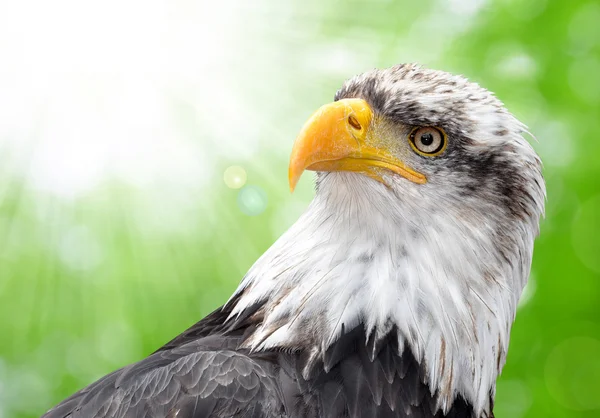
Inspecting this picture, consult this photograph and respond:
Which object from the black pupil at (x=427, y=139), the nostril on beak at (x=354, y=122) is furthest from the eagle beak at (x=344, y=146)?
the black pupil at (x=427, y=139)

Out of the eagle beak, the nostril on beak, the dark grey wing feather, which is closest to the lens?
the dark grey wing feather

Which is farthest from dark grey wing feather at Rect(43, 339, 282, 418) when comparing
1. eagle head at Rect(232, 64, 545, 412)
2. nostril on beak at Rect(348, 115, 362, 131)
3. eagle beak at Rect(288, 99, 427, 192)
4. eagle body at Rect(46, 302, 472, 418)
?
nostril on beak at Rect(348, 115, 362, 131)

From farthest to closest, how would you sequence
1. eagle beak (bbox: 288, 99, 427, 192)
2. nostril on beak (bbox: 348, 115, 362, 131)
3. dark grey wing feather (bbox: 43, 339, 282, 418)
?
nostril on beak (bbox: 348, 115, 362, 131) < eagle beak (bbox: 288, 99, 427, 192) < dark grey wing feather (bbox: 43, 339, 282, 418)

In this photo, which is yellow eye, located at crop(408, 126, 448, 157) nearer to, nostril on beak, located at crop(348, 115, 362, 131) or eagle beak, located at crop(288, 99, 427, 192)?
eagle beak, located at crop(288, 99, 427, 192)

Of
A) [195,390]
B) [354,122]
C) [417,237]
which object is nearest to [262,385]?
[195,390]

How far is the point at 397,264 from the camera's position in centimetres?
238

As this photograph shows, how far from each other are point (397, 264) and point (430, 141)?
463mm

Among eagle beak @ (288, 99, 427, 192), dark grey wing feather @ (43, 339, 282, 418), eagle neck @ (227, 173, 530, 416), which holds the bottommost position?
dark grey wing feather @ (43, 339, 282, 418)

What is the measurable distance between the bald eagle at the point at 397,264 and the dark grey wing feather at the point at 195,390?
18 mm

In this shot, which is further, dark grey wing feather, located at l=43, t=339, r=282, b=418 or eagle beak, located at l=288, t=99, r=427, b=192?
eagle beak, located at l=288, t=99, r=427, b=192

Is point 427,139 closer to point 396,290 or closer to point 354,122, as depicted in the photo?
point 354,122

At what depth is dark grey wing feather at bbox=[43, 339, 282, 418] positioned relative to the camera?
206 centimetres

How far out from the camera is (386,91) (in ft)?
8.01

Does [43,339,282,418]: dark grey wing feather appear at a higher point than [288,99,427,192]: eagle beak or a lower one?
lower
